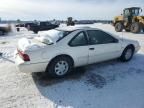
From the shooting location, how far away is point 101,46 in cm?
564

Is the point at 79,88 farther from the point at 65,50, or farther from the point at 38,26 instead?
the point at 38,26

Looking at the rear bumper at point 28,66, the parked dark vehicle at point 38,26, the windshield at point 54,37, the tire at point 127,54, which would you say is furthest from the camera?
the parked dark vehicle at point 38,26

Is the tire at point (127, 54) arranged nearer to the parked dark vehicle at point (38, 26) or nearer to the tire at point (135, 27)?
the tire at point (135, 27)

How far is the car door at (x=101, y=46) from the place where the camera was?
18.0 ft

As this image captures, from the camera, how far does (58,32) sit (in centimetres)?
549

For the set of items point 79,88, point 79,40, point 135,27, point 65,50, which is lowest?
point 79,88

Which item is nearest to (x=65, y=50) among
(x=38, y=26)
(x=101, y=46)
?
(x=101, y=46)

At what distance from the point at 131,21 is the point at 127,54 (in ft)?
40.9

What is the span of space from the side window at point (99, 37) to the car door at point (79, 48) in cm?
24

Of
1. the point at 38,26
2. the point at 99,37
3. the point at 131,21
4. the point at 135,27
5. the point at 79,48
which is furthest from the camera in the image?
the point at 38,26

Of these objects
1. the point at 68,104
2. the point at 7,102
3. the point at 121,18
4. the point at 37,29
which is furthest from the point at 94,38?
the point at 37,29

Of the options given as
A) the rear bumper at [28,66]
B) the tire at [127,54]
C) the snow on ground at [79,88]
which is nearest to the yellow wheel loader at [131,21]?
the tire at [127,54]

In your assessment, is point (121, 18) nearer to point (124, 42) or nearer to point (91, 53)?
point (124, 42)

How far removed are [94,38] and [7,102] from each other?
3.17m
